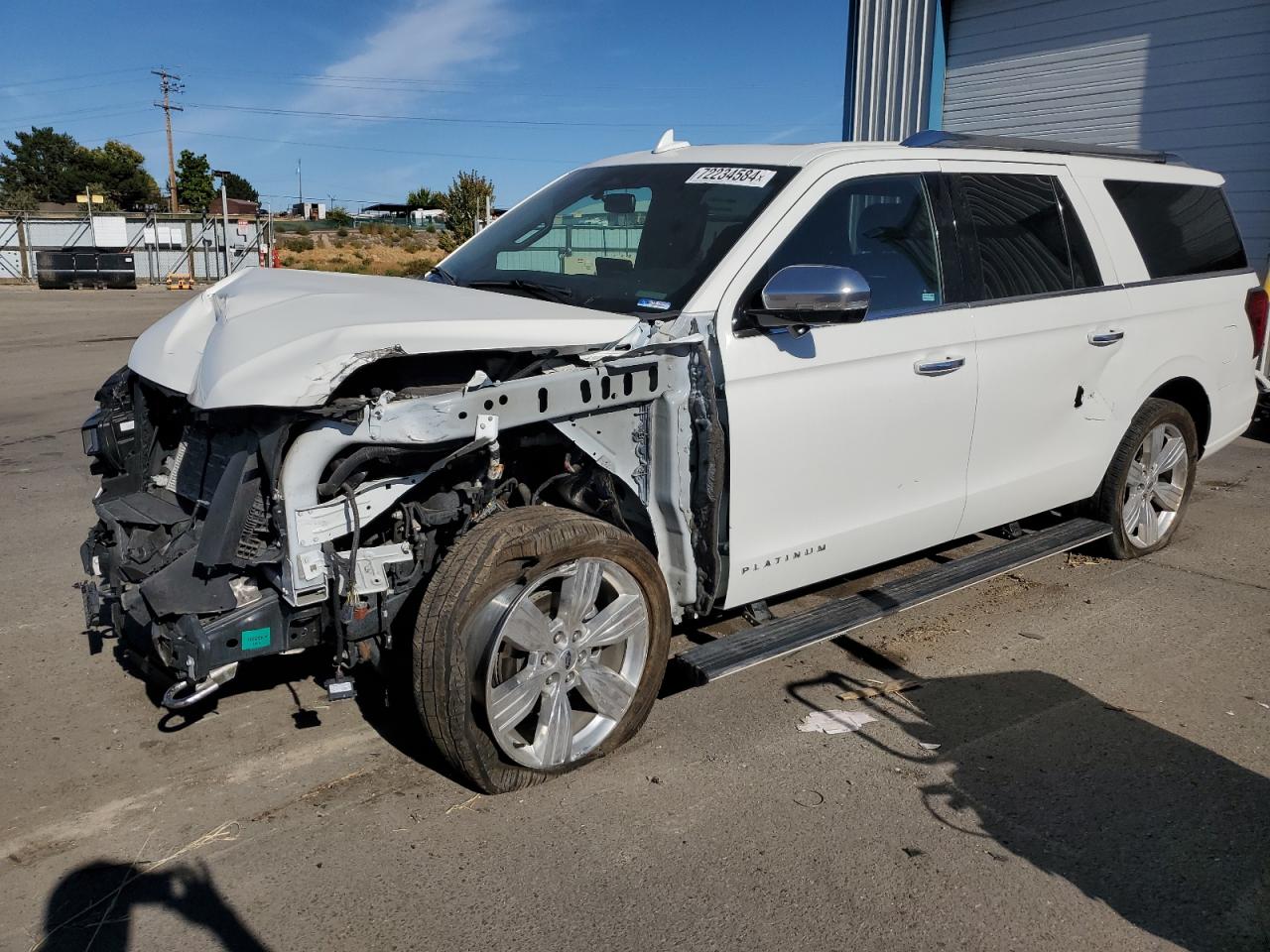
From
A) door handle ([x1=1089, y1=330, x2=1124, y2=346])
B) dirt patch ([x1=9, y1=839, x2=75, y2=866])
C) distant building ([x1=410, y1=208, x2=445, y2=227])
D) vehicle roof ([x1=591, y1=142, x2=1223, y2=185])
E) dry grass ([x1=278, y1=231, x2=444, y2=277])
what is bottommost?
dirt patch ([x1=9, y1=839, x2=75, y2=866])

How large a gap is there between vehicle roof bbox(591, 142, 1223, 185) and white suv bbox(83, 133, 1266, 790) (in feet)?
0.08

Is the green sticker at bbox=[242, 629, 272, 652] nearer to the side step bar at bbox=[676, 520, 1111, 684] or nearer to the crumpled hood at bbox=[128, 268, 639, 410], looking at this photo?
the crumpled hood at bbox=[128, 268, 639, 410]

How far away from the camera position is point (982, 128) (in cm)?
1397

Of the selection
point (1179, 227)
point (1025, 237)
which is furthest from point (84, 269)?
point (1025, 237)

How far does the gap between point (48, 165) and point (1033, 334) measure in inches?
3790

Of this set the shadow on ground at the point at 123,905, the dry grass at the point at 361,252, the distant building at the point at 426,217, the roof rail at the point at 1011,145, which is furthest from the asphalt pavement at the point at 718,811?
the distant building at the point at 426,217

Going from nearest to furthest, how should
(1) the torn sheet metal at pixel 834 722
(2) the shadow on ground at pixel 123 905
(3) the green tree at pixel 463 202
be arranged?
(2) the shadow on ground at pixel 123 905, (1) the torn sheet metal at pixel 834 722, (3) the green tree at pixel 463 202

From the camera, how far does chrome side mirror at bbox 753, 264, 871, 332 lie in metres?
3.65

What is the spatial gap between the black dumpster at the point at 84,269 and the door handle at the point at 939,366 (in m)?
33.0

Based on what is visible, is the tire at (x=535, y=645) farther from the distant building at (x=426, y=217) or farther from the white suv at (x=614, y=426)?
the distant building at (x=426, y=217)

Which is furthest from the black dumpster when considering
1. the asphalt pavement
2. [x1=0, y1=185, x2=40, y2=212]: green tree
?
[x1=0, y1=185, x2=40, y2=212]: green tree

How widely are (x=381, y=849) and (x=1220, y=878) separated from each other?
2417 millimetres

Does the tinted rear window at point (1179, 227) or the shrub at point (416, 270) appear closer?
the tinted rear window at point (1179, 227)

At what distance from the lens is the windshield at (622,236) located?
159 inches
